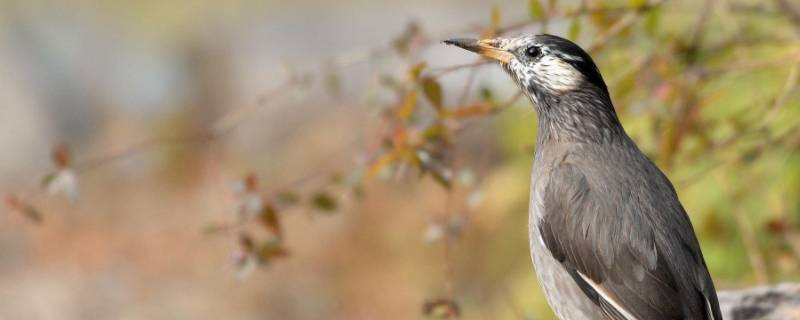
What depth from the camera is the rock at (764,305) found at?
4.06 meters

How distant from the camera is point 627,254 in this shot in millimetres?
3627

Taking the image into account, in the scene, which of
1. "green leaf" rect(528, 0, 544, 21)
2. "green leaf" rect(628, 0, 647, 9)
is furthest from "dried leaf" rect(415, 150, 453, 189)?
"green leaf" rect(628, 0, 647, 9)

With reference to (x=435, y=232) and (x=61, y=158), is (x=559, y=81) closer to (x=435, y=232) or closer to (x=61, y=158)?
(x=435, y=232)

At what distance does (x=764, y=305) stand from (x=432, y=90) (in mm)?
1424

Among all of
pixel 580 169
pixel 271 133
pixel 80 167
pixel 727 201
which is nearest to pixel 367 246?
pixel 271 133

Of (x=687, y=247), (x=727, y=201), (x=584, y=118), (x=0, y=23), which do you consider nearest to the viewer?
(x=687, y=247)

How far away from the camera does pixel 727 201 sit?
5.68 metres

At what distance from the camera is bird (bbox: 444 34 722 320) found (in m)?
3.61

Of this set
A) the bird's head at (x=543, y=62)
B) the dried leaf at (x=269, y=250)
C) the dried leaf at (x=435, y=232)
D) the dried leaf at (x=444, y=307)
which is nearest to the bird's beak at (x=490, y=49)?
the bird's head at (x=543, y=62)

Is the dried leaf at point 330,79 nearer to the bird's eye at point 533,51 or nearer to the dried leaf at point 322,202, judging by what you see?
the dried leaf at point 322,202

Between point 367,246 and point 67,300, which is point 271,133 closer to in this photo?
point 367,246

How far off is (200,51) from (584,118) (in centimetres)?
845

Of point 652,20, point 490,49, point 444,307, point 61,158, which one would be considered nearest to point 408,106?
point 490,49

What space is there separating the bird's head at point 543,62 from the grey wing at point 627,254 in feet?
1.52
